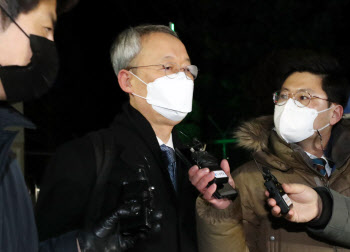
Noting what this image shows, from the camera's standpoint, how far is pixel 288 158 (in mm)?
2676

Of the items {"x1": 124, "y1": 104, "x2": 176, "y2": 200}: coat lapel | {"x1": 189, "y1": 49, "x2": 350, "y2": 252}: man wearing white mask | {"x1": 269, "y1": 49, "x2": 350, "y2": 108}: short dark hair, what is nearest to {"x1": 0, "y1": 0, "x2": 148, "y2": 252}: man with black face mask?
{"x1": 189, "y1": 49, "x2": 350, "y2": 252}: man wearing white mask

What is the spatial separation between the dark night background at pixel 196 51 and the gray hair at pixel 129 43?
499 cm

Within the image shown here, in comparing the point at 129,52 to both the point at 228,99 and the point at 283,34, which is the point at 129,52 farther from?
the point at 228,99

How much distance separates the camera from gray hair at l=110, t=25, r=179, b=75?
2.86 meters

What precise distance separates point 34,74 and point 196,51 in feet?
28.9

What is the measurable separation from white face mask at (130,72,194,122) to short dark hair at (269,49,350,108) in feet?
2.26

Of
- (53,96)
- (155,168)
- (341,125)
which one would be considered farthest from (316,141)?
(53,96)

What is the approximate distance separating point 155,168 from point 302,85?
113 cm

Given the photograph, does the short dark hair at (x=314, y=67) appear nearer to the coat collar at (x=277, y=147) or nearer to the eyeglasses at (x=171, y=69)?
the coat collar at (x=277, y=147)

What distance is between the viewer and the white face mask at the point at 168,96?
2.81 metres

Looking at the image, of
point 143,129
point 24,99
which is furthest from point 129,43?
point 24,99

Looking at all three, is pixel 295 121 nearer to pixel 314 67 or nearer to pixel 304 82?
pixel 304 82

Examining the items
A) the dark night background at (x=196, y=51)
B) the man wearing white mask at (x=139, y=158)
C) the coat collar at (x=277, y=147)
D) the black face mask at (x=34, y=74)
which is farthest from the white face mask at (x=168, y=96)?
the dark night background at (x=196, y=51)

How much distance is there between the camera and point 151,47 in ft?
9.24
